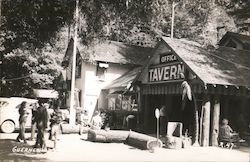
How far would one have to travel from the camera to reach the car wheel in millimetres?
21531

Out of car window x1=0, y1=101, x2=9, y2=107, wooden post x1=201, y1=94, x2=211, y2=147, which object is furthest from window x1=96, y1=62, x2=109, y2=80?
wooden post x1=201, y1=94, x2=211, y2=147

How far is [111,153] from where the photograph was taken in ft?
50.1

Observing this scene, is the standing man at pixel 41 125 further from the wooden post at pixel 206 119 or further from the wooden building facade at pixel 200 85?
the wooden post at pixel 206 119

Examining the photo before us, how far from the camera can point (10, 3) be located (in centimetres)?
1071

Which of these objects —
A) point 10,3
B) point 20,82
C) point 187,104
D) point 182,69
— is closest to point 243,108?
point 187,104

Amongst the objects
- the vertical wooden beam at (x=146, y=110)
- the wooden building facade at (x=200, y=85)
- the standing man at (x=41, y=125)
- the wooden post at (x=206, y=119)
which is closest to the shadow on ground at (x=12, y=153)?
the standing man at (x=41, y=125)

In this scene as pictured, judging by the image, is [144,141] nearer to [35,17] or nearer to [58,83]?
[35,17]

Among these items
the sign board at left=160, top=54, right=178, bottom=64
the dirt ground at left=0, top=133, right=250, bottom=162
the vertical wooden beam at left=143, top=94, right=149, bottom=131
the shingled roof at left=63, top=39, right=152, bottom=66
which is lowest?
the dirt ground at left=0, top=133, right=250, bottom=162

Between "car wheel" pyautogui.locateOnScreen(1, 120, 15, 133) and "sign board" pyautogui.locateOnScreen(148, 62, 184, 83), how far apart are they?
28.0 ft

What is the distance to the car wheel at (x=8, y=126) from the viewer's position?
70.6ft

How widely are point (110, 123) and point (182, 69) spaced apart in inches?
439

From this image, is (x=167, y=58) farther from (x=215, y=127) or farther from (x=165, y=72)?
(x=215, y=127)

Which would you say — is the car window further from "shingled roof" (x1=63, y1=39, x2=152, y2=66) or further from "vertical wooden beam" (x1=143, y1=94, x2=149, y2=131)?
"shingled roof" (x1=63, y1=39, x2=152, y2=66)

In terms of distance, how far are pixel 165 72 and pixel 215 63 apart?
112 inches
